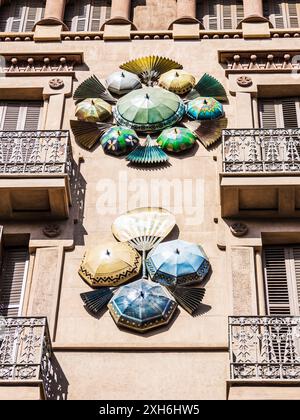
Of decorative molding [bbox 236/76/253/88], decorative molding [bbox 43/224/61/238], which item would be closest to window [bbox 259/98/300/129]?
decorative molding [bbox 236/76/253/88]

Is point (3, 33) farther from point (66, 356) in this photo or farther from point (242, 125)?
point (66, 356)

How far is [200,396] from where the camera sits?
50.0 feet

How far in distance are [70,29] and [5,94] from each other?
2821 mm

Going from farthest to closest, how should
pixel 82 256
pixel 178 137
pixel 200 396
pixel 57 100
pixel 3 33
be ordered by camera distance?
pixel 3 33 < pixel 57 100 < pixel 178 137 < pixel 82 256 < pixel 200 396

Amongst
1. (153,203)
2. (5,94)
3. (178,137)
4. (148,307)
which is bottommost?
(148,307)

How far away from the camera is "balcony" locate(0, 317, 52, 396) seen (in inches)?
574

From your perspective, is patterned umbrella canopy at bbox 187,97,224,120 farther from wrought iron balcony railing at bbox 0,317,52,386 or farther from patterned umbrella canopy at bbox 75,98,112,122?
wrought iron balcony railing at bbox 0,317,52,386

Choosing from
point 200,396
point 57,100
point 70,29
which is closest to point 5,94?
point 57,100

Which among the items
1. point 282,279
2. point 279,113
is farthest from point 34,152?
point 279,113

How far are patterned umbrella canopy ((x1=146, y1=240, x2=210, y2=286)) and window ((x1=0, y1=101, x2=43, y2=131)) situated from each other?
4774mm

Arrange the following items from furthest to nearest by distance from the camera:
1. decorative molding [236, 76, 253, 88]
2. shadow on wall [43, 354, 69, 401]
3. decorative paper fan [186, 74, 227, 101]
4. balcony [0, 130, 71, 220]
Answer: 1. decorative molding [236, 76, 253, 88]
2. decorative paper fan [186, 74, 227, 101]
3. balcony [0, 130, 71, 220]
4. shadow on wall [43, 354, 69, 401]

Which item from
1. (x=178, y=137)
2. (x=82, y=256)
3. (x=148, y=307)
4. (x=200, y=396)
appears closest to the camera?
(x=200, y=396)

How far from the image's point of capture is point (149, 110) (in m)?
19.7

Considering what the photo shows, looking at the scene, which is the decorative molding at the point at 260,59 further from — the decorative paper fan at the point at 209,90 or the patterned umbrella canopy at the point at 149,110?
the patterned umbrella canopy at the point at 149,110
